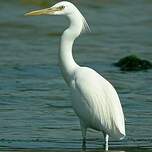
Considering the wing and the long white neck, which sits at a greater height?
the long white neck

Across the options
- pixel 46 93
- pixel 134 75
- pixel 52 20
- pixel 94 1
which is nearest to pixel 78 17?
pixel 46 93

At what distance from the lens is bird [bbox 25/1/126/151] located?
10477mm

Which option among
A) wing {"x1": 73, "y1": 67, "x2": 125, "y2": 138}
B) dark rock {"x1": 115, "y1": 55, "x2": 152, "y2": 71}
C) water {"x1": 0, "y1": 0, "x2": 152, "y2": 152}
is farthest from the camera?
dark rock {"x1": 115, "y1": 55, "x2": 152, "y2": 71}

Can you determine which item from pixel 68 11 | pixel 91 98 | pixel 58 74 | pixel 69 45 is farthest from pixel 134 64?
pixel 91 98

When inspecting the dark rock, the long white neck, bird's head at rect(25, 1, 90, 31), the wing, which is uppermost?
bird's head at rect(25, 1, 90, 31)

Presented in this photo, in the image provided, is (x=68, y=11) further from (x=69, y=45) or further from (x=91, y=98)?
(x=91, y=98)

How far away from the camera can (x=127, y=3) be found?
2739 cm

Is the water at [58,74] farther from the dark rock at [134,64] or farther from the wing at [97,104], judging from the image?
the wing at [97,104]

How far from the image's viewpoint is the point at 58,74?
17109 mm

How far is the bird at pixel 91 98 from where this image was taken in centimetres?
1048

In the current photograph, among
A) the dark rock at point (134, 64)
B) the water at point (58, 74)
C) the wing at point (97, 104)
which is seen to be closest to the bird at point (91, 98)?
the wing at point (97, 104)

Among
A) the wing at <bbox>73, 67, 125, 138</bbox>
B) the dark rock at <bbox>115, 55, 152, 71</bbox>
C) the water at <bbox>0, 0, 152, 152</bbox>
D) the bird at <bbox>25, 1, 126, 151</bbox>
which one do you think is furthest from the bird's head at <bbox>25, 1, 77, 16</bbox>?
the dark rock at <bbox>115, 55, 152, 71</bbox>

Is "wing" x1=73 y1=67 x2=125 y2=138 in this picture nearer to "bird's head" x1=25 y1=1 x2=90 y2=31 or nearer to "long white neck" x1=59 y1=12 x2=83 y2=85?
"long white neck" x1=59 y1=12 x2=83 y2=85

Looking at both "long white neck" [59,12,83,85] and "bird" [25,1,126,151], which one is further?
"long white neck" [59,12,83,85]
